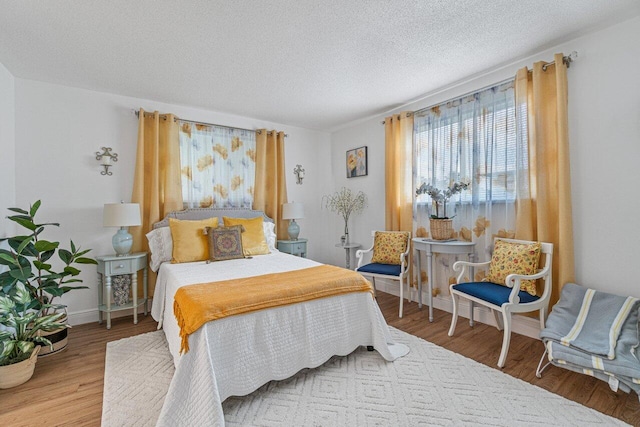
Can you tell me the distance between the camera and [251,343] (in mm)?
1881

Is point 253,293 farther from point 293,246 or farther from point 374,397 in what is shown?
A: point 293,246

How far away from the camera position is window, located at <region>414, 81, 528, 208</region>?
9.55 ft

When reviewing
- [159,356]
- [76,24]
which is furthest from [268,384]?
[76,24]

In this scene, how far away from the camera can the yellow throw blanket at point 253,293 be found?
1.78m

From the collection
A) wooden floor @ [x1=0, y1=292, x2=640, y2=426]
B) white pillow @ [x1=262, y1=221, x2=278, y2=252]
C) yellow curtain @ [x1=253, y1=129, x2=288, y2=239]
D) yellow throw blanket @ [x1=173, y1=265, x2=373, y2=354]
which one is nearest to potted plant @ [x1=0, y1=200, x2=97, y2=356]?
wooden floor @ [x1=0, y1=292, x2=640, y2=426]

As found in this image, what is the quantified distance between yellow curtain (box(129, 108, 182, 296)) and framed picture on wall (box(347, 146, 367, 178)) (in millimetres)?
2618

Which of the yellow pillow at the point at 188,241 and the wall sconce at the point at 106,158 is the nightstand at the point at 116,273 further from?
the wall sconce at the point at 106,158

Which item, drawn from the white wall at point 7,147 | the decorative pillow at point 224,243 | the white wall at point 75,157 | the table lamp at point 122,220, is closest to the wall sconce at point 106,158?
the white wall at point 75,157

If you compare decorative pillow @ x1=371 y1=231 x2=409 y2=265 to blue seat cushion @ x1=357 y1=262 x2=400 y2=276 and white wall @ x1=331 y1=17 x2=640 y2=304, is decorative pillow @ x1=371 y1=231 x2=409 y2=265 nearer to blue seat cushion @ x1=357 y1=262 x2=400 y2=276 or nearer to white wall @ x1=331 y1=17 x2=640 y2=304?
blue seat cushion @ x1=357 y1=262 x2=400 y2=276

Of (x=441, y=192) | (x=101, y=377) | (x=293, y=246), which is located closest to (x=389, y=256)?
(x=441, y=192)

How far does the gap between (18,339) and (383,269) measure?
10.8 ft

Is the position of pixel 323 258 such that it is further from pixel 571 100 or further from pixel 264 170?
pixel 571 100

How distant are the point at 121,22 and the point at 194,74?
2.78 feet

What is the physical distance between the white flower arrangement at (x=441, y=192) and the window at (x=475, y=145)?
0.12 metres
